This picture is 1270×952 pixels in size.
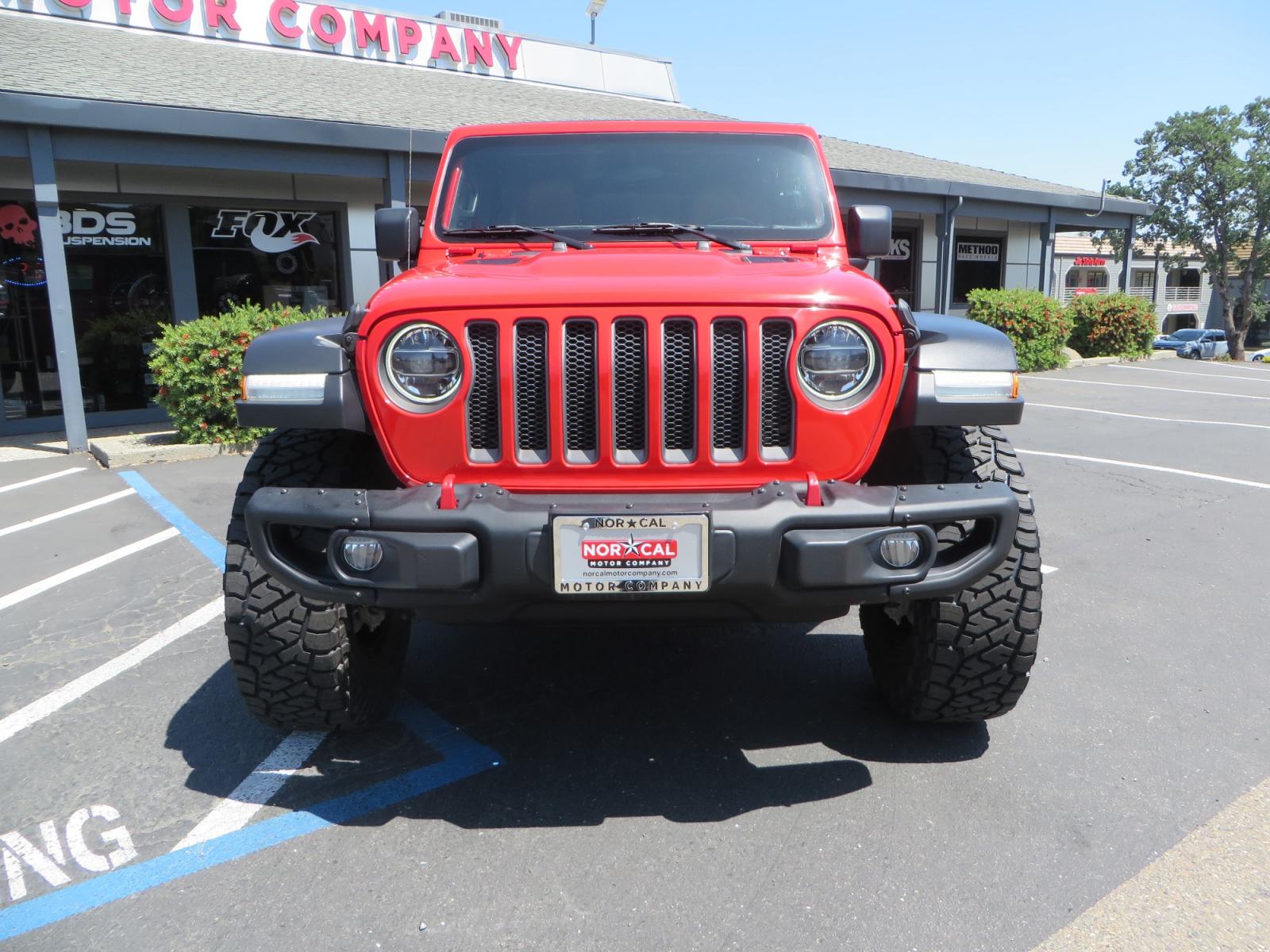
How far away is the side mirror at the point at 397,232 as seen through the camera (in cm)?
356

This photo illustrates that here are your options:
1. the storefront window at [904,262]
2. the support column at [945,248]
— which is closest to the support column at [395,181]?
the support column at [945,248]

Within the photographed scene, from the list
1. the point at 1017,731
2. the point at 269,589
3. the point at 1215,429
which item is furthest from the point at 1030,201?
the point at 269,589

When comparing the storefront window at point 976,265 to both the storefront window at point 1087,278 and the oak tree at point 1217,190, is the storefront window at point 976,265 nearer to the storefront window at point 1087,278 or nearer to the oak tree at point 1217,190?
the oak tree at point 1217,190

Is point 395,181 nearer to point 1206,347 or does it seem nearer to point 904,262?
point 904,262

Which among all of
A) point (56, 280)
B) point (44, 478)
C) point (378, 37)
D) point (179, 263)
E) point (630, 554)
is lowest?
point (44, 478)

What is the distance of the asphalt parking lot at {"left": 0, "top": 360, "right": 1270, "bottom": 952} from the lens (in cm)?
225

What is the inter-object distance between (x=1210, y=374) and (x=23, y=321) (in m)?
18.4

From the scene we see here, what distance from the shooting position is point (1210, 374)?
17000 mm

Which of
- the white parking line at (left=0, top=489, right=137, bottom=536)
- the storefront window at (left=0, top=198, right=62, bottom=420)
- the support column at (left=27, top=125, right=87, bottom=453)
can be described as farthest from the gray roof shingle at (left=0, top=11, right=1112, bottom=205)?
the white parking line at (left=0, top=489, right=137, bottom=536)

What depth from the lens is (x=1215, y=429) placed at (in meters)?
9.98

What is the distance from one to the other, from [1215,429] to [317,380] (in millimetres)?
10176

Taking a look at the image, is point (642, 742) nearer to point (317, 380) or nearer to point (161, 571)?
point (317, 380)

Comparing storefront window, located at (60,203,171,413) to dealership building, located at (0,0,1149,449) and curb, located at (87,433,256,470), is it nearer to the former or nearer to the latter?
dealership building, located at (0,0,1149,449)

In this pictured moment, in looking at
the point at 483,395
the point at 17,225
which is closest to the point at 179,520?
the point at 483,395
